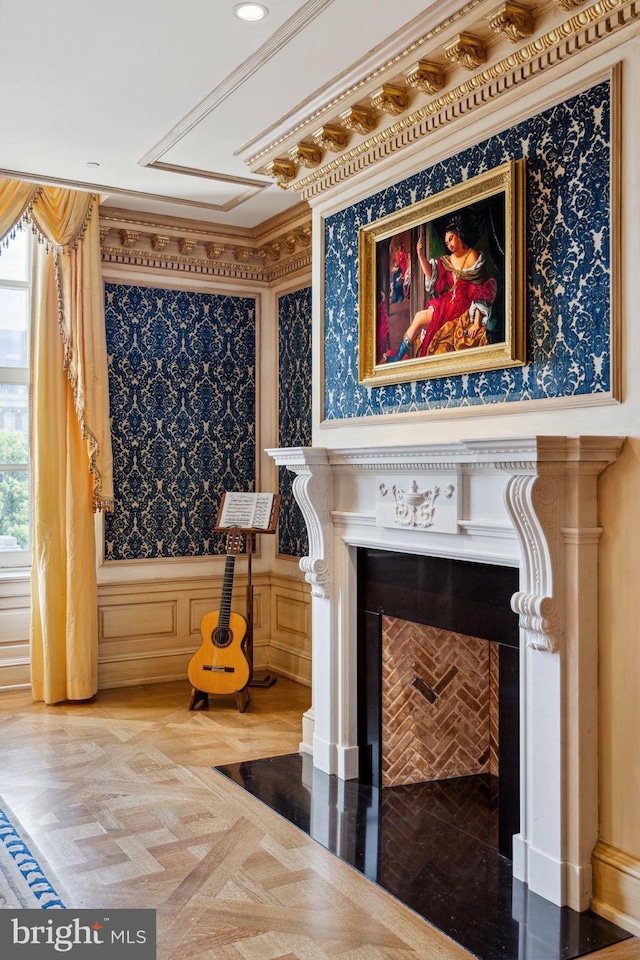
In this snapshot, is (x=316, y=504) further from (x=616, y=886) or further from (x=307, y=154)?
(x=616, y=886)

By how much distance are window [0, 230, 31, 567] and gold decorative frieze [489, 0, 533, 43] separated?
3.48 metres

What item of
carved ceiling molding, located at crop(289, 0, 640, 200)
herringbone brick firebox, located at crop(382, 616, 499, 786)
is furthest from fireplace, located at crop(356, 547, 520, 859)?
carved ceiling molding, located at crop(289, 0, 640, 200)

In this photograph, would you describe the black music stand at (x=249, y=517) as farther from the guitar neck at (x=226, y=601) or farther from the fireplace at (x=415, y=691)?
the fireplace at (x=415, y=691)

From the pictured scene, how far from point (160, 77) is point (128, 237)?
2.00m

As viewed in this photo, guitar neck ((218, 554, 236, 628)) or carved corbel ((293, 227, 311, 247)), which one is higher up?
carved corbel ((293, 227, 311, 247))

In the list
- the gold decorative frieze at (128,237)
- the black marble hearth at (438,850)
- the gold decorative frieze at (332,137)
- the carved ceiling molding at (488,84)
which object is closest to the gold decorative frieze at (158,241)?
the gold decorative frieze at (128,237)

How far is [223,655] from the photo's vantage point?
16.2 ft

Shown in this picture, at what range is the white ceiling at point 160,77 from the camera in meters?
2.90

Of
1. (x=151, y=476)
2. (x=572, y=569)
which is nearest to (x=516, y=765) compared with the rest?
(x=572, y=569)

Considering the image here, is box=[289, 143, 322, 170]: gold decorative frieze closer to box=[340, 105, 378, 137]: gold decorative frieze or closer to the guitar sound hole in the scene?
box=[340, 105, 378, 137]: gold decorative frieze

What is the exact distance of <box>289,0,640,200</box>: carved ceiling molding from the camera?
2.60m

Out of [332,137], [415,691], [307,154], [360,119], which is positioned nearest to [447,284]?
[360,119]

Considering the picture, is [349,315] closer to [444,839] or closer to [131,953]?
[444,839]

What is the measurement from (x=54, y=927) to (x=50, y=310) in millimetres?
3588
